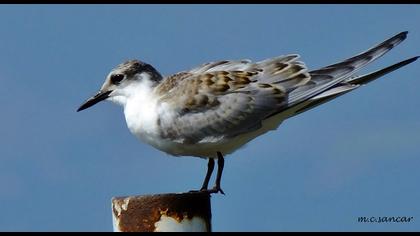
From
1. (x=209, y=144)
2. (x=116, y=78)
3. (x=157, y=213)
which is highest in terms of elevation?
(x=116, y=78)

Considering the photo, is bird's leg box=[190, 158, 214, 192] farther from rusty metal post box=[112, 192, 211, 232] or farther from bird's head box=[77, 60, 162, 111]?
rusty metal post box=[112, 192, 211, 232]

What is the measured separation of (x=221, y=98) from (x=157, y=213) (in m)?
2.14

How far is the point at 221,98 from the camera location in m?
9.23

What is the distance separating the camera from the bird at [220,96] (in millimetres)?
9070

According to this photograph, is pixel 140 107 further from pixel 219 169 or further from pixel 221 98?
pixel 219 169

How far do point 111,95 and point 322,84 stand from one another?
2.24 metres

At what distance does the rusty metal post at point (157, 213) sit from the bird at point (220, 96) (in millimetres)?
1296

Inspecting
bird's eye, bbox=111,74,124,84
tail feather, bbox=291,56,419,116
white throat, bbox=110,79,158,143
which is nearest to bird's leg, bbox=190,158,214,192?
white throat, bbox=110,79,158,143

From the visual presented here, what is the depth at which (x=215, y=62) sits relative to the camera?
9.62 meters

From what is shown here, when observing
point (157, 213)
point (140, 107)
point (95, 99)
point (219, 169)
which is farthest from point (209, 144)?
point (157, 213)

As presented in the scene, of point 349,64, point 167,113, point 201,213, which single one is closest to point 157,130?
point 167,113

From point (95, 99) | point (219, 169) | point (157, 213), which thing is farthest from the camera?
point (95, 99)

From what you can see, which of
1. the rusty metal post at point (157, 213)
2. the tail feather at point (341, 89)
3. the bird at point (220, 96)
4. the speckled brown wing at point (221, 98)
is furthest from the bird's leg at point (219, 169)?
the rusty metal post at point (157, 213)
